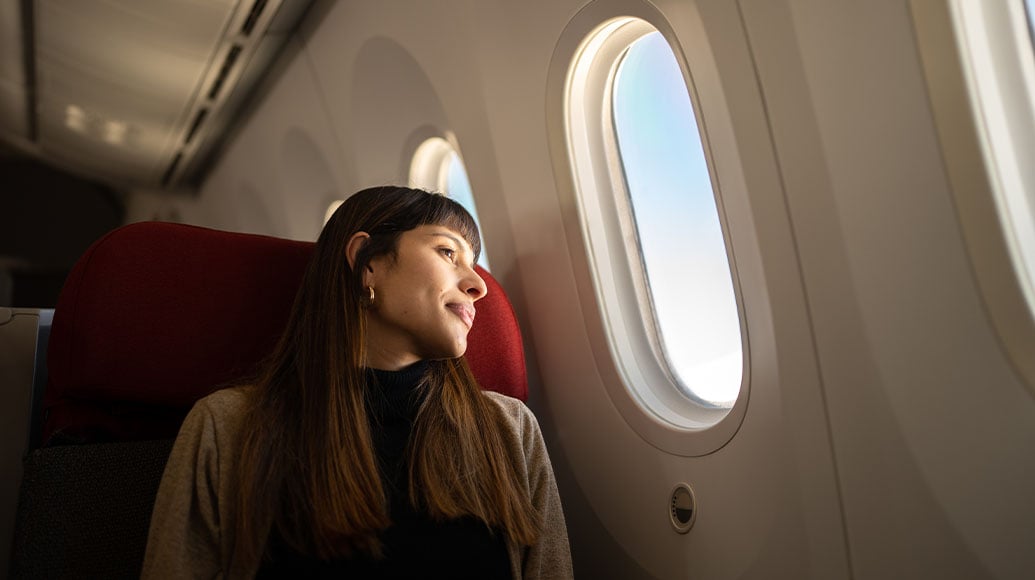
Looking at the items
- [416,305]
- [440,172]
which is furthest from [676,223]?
[440,172]

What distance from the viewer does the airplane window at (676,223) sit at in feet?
8.20

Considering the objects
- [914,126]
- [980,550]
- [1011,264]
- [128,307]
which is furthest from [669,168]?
[128,307]

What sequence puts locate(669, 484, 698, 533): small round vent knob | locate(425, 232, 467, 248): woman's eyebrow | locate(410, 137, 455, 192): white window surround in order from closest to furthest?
locate(425, 232, 467, 248): woman's eyebrow, locate(669, 484, 698, 533): small round vent knob, locate(410, 137, 455, 192): white window surround

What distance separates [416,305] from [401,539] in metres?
0.52

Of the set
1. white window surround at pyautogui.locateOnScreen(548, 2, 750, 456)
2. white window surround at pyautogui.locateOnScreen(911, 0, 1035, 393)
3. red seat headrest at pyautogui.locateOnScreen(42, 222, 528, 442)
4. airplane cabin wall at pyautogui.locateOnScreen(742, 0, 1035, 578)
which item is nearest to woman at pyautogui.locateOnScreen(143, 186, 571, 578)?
red seat headrest at pyautogui.locateOnScreen(42, 222, 528, 442)

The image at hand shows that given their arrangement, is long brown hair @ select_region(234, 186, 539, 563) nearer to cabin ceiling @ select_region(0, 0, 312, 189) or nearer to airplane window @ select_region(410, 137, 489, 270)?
airplane window @ select_region(410, 137, 489, 270)

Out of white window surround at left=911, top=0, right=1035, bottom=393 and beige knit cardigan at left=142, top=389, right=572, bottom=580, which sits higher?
white window surround at left=911, top=0, right=1035, bottom=393

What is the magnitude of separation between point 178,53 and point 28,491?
4.18 meters

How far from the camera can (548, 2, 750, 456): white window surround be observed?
8.08 ft

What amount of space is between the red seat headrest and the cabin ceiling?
2.83 m

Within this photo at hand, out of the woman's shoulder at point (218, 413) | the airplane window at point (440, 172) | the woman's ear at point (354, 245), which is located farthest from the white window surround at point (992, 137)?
the airplane window at point (440, 172)

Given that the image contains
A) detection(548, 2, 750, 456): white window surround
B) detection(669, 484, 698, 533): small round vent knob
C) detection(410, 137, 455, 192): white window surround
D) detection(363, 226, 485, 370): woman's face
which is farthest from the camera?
detection(410, 137, 455, 192): white window surround

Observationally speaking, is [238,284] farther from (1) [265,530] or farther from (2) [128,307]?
(1) [265,530]

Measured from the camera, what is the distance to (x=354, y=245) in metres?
1.94
